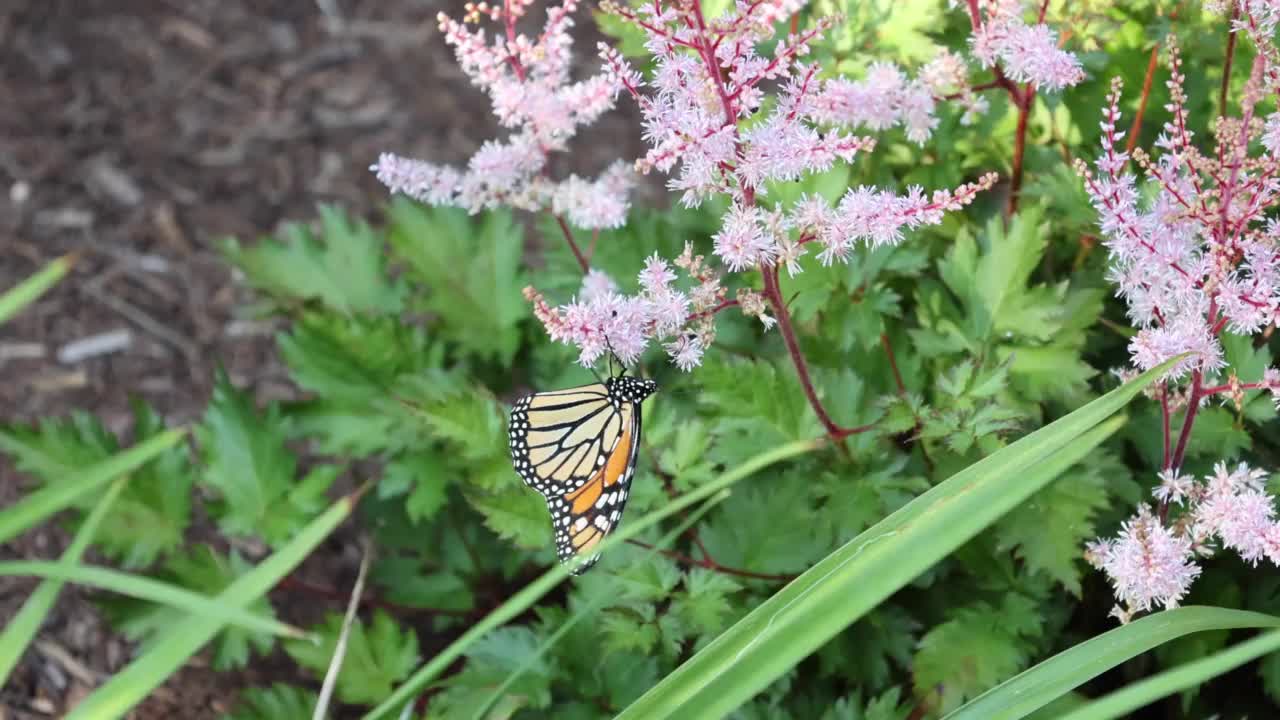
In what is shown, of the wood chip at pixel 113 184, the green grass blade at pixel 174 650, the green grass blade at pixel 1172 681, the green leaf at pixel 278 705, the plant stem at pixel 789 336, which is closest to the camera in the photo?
the green grass blade at pixel 1172 681

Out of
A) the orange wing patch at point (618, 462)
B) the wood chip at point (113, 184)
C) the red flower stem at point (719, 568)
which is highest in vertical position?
the wood chip at point (113, 184)

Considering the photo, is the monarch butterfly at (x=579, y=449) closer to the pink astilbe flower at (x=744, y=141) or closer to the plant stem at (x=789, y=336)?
the plant stem at (x=789, y=336)

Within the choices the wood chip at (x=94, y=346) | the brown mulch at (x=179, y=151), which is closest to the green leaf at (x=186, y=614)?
the brown mulch at (x=179, y=151)

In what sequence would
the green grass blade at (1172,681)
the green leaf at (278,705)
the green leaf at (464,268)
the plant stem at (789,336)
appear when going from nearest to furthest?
the green grass blade at (1172,681) < the plant stem at (789,336) < the green leaf at (278,705) < the green leaf at (464,268)

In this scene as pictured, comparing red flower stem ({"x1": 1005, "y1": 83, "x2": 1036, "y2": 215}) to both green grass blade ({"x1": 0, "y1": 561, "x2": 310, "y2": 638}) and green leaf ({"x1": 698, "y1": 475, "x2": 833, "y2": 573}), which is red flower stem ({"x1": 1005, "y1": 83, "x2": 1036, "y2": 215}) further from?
green grass blade ({"x1": 0, "y1": 561, "x2": 310, "y2": 638})

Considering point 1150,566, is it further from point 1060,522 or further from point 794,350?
point 794,350

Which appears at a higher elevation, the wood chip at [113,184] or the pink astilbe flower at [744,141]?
the wood chip at [113,184]

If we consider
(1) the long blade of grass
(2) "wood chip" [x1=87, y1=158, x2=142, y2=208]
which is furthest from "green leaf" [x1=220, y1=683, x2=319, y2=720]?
(2) "wood chip" [x1=87, y1=158, x2=142, y2=208]
